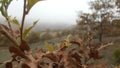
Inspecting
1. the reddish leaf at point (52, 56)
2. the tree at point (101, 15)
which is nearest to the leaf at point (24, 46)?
the reddish leaf at point (52, 56)

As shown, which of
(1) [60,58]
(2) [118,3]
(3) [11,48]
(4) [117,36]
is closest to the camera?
(3) [11,48]

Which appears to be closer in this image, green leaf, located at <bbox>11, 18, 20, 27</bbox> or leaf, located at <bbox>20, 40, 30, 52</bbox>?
leaf, located at <bbox>20, 40, 30, 52</bbox>

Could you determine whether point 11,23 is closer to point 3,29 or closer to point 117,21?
point 3,29

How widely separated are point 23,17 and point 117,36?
36509mm

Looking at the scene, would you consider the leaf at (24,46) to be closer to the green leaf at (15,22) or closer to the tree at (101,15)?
the green leaf at (15,22)

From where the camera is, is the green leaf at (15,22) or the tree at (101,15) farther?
the tree at (101,15)

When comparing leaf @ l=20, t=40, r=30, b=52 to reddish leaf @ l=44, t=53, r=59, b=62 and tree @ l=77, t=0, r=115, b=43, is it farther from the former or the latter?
tree @ l=77, t=0, r=115, b=43

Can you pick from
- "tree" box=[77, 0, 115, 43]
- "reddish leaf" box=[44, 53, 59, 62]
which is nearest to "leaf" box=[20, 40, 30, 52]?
"reddish leaf" box=[44, 53, 59, 62]

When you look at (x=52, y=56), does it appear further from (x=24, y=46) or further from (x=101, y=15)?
(x=101, y=15)

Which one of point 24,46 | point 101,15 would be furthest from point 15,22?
point 101,15

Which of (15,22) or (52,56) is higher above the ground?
(15,22)

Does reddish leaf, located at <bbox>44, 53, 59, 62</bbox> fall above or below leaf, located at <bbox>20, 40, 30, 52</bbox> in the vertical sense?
below

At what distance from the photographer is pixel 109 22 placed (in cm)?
3284

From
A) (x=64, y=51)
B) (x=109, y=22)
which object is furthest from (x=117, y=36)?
(x=64, y=51)
